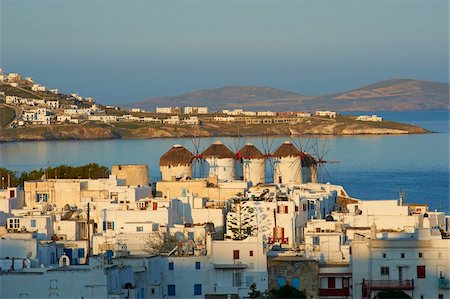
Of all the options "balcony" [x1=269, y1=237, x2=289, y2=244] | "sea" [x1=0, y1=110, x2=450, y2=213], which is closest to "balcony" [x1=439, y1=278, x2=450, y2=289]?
"balcony" [x1=269, y1=237, x2=289, y2=244]

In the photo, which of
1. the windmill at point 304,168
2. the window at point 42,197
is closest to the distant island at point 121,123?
the windmill at point 304,168

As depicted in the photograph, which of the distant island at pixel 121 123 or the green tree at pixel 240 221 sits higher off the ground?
the distant island at pixel 121 123

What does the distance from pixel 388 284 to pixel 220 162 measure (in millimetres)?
20265

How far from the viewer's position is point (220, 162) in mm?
44219

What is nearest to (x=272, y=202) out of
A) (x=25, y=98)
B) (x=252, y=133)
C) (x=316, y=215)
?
(x=316, y=215)

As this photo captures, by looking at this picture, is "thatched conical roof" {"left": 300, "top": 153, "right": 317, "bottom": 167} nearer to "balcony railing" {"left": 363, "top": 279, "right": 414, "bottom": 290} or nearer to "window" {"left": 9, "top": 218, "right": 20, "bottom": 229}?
"window" {"left": 9, "top": 218, "right": 20, "bottom": 229}

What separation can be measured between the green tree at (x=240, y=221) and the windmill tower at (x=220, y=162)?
10855mm

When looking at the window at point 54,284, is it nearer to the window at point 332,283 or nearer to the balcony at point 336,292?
the balcony at point 336,292

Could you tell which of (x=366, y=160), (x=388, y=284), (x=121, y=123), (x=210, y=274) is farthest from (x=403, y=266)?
(x=121, y=123)

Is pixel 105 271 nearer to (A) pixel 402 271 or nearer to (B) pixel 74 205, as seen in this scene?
(A) pixel 402 271

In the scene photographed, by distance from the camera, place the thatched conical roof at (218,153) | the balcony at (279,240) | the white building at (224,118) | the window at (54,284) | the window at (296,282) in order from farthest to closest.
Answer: the white building at (224,118) → the thatched conical roof at (218,153) → the balcony at (279,240) → the window at (296,282) → the window at (54,284)

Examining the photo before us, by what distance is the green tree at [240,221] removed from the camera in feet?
98.0

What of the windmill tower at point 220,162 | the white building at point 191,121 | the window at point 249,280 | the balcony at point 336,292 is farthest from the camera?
the white building at point 191,121

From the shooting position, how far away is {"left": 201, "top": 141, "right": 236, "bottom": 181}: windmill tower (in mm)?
44000
